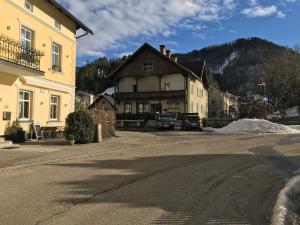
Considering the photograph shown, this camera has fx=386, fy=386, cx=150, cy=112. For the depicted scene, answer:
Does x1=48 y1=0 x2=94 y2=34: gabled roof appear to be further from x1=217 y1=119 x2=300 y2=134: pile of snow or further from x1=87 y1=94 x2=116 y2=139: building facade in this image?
x1=217 y1=119 x2=300 y2=134: pile of snow

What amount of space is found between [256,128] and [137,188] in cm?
2825

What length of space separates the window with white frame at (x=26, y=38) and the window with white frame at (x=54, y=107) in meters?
3.91

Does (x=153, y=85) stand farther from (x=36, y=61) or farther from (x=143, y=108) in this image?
(x=36, y=61)

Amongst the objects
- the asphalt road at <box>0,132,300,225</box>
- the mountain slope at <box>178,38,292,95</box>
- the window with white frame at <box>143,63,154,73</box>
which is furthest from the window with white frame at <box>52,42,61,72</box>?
the mountain slope at <box>178,38,292,95</box>

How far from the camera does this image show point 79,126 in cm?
1806

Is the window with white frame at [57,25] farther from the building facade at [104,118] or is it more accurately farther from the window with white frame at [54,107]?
Answer: the building facade at [104,118]

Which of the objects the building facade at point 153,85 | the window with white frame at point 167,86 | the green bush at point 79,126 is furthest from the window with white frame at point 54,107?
the window with white frame at point 167,86

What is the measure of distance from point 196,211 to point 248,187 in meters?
2.69

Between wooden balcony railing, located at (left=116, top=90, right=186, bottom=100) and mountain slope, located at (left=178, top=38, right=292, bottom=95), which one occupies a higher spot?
mountain slope, located at (left=178, top=38, right=292, bottom=95)

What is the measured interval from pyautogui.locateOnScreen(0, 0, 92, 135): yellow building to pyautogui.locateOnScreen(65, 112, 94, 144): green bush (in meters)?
2.93

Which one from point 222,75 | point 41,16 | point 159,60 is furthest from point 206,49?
point 41,16

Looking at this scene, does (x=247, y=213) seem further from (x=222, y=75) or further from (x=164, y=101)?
(x=222, y=75)

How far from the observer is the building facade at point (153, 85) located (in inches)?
1993

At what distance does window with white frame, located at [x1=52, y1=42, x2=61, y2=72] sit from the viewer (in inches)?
905
